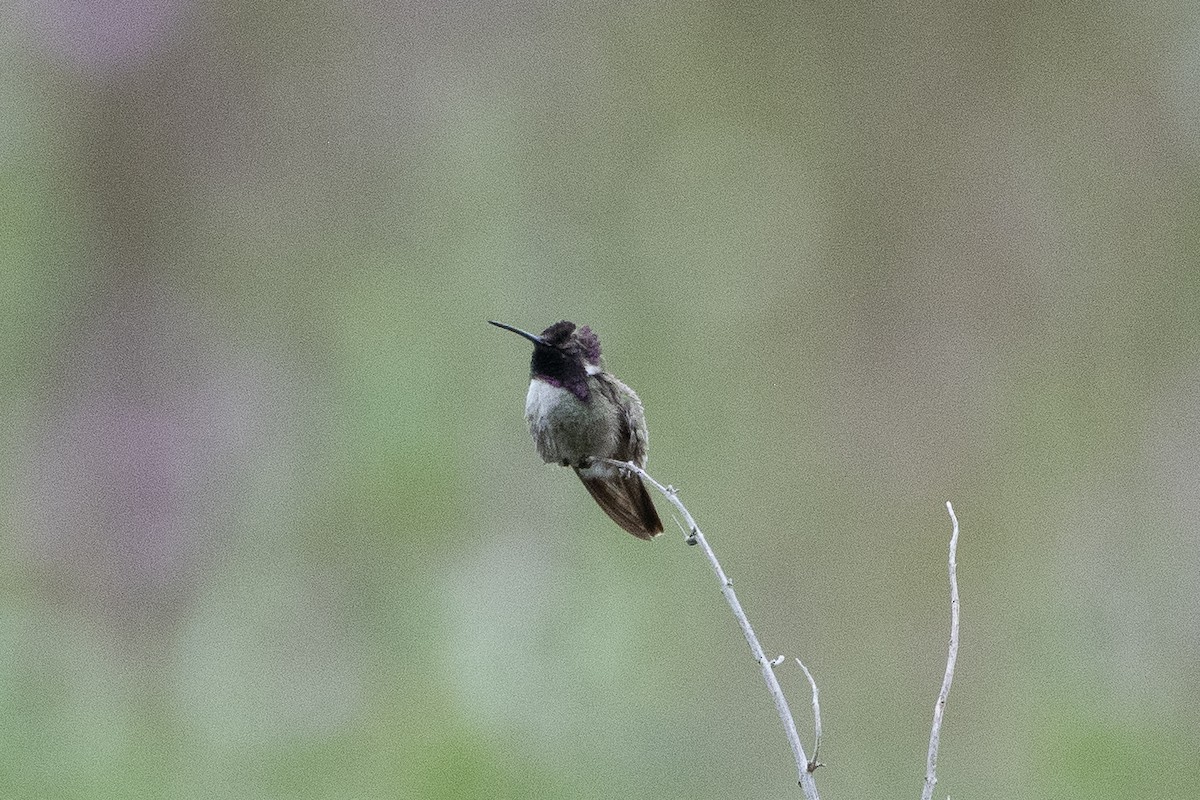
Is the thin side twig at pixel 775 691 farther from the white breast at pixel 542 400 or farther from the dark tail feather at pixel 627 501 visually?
the white breast at pixel 542 400

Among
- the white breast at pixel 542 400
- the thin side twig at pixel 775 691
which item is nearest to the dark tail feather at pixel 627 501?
the white breast at pixel 542 400

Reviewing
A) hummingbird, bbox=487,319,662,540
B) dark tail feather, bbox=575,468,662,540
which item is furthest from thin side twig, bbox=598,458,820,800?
hummingbird, bbox=487,319,662,540

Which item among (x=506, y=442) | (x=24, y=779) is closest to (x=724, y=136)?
(x=506, y=442)

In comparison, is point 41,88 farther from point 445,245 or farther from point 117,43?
point 445,245

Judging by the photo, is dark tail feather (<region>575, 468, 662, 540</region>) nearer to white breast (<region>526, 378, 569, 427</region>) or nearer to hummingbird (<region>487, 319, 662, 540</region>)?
hummingbird (<region>487, 319, 662, 540</region>)

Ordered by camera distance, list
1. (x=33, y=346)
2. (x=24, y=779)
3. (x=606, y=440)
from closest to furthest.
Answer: (x=606, y=440) → (x=24, y=779) → (x=33, y=346)

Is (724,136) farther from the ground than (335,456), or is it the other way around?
(724,136)

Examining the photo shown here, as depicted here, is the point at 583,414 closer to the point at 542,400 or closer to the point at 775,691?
the point at 542,400

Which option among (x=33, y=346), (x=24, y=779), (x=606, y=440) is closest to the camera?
(x=606, y=440)
